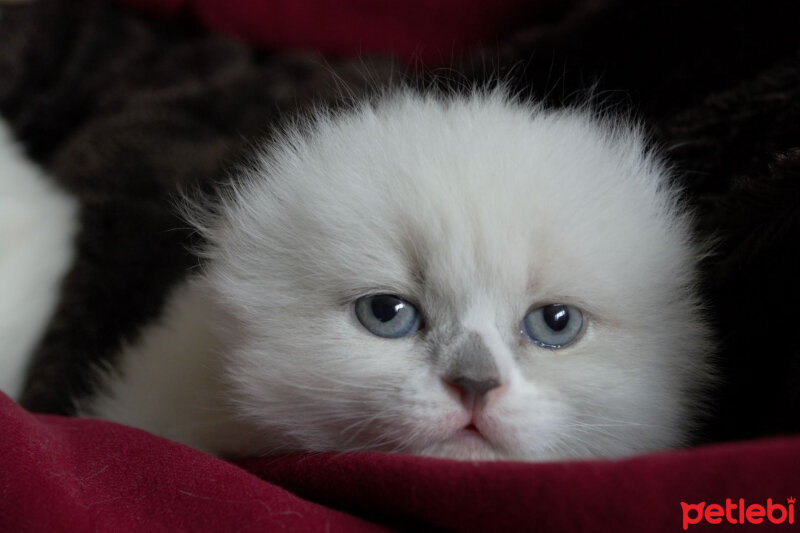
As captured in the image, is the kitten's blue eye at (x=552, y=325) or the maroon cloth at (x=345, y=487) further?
the kitten's blue eye at (x=552, y=325)

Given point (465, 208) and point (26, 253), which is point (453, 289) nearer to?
point (465, 208)

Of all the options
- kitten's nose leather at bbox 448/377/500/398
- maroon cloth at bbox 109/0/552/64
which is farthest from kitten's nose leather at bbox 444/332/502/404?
maroon cloth at bbox 109/0/552/64

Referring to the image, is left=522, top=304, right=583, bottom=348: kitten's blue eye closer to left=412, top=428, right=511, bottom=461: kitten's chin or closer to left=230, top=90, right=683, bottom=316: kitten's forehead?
left=230, top=90, right=683, bottom=316: kitten's forehead

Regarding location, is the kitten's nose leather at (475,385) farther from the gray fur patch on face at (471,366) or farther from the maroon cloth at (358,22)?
the maroon cloth at (358,22)

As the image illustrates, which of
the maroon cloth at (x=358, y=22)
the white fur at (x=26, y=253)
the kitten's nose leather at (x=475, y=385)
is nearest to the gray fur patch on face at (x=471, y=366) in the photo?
the kitten's nose leather at (x=475, y=385)

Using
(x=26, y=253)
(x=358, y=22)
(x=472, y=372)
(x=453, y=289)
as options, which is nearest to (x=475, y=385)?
(x=472, y=372)

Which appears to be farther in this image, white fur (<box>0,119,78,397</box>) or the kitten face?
white fur (<box>0,119,78,397</box>)

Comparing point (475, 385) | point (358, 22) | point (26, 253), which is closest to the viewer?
point (475, 385)
